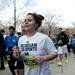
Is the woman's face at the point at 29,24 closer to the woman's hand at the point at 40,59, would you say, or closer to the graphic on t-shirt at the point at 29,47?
the graphic on t-shirt at the point at 29,47

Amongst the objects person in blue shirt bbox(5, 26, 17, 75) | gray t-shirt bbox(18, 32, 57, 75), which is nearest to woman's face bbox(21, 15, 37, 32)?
gray t-shirt bbox(18, 32, 57, 75)

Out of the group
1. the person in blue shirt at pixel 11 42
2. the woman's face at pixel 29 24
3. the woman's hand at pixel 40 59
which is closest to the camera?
the woman's hand at pixel 40 59

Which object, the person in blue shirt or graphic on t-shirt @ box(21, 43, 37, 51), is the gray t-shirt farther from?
the person in blue shirt

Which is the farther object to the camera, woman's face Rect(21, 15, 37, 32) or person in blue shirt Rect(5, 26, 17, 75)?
person in blue shirt Rect(5, 26, 17, 75)

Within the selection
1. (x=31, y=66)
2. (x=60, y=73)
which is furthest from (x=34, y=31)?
(x=60, y=73)

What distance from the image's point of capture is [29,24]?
419 centimetres

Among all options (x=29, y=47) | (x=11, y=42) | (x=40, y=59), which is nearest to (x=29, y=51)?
(x=29, y=47)

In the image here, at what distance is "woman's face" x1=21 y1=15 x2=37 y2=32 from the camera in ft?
13.7

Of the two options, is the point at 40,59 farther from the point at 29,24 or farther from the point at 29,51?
the point at 29,24

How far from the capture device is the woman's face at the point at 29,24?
418cm

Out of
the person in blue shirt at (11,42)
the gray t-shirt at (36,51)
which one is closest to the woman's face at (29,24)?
the gray t-shirt at (36,51)

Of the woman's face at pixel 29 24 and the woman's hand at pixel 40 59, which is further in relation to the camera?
the woman's face at pixel 29 24

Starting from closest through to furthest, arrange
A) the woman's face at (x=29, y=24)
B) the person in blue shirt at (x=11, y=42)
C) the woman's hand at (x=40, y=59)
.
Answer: the woman's hand at (x=40, y=59), the woman's face at (x=29, y=24), the person in blue shirt at (x=11, y=42)

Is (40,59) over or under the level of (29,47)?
under
